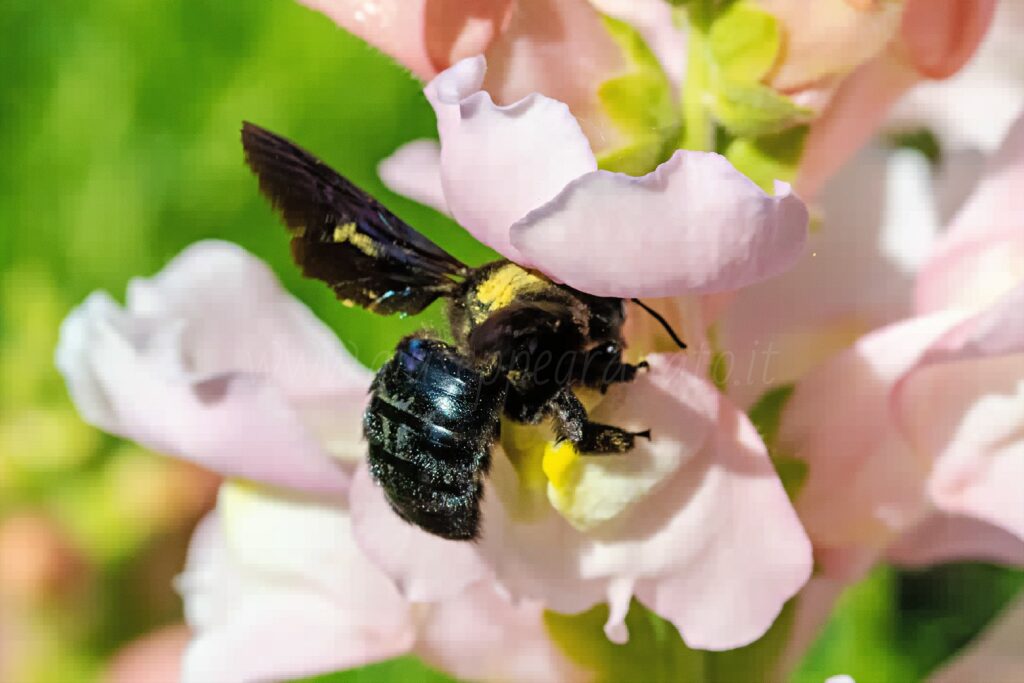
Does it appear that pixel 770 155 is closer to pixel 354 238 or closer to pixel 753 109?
pixel 753 109

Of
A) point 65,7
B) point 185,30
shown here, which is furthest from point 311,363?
point 65,7

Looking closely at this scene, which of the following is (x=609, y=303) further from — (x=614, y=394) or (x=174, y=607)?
(x=174, y=607)

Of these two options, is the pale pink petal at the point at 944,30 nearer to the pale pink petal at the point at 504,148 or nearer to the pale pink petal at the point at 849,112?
the pale pink petal at the point at 849,112

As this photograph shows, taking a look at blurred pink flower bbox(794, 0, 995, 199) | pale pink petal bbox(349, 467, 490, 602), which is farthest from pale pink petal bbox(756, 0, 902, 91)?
pale pink petal bbox(349, 467, 490, 602)

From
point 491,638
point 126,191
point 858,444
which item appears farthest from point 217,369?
point 126,191

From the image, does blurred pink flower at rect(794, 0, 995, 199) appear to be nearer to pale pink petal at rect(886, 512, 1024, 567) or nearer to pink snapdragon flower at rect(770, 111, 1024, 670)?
pink snapdragon flower at rect(770, 111, 1024, 670)

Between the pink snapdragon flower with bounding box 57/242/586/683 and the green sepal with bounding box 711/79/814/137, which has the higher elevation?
the green sepal with bounding box 711/79/814/137

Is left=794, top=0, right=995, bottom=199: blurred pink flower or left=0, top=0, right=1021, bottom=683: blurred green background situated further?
left=0, top=0, right=1021, bottom=683: blurred green background
